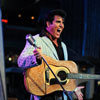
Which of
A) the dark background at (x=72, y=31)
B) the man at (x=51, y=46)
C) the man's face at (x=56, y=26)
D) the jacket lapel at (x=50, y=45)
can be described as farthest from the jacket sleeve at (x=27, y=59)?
the dark background at (x=72, y=31)

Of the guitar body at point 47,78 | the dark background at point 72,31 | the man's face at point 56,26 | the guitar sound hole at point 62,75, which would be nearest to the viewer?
the guitar body at point 47,78

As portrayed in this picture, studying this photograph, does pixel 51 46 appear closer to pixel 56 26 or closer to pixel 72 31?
pixel 56 26

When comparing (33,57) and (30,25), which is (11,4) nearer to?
(33,57)

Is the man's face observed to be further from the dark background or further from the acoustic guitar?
the dark background

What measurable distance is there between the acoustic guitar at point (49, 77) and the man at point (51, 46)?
0.07 m

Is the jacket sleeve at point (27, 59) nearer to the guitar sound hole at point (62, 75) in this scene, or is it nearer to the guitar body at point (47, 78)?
the guitar body at point (47, 78)

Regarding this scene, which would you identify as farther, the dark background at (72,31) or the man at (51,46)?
the dark background at (72,31)

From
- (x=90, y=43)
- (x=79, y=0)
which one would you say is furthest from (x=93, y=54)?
(x=79, y=0)

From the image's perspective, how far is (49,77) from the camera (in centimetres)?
144

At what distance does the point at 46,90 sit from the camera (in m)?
1.42

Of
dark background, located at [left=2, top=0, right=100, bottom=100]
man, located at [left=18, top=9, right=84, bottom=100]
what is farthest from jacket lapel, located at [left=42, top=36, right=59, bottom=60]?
dark background, located at [left=2, top=0, right=100, bottom=100]

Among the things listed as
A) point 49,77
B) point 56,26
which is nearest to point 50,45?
point 56,26

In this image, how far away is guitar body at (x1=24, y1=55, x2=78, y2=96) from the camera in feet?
4.46

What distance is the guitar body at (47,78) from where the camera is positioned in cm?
136
